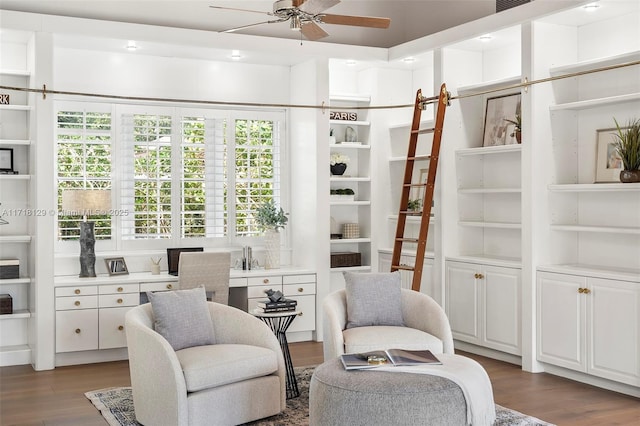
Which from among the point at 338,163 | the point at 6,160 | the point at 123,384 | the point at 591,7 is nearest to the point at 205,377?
the point at 123,384

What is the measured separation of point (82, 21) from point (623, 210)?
457 centimetres

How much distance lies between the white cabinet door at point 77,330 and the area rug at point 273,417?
933 mm

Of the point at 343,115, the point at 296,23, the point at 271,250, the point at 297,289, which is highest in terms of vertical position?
the point at 296,23

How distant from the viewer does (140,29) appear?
630cm

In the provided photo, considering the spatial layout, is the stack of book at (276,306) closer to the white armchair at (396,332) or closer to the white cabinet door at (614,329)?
the white armchair at (396,332)

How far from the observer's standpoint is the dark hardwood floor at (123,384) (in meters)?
4.62

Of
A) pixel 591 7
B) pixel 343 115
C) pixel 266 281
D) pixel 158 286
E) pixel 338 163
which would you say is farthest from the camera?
pixel 343 115

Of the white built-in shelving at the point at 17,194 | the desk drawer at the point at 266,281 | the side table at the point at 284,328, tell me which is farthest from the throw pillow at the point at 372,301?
the white built-in shelving at the point at 17,194

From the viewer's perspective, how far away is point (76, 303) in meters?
6.05

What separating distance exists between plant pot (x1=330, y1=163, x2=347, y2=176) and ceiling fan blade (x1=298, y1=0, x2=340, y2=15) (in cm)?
319

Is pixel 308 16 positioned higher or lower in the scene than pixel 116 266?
higher

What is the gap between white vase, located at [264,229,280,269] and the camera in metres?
7.11

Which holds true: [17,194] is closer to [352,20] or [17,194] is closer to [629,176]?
[352,20]

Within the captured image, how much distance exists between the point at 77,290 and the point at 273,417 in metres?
2.32
